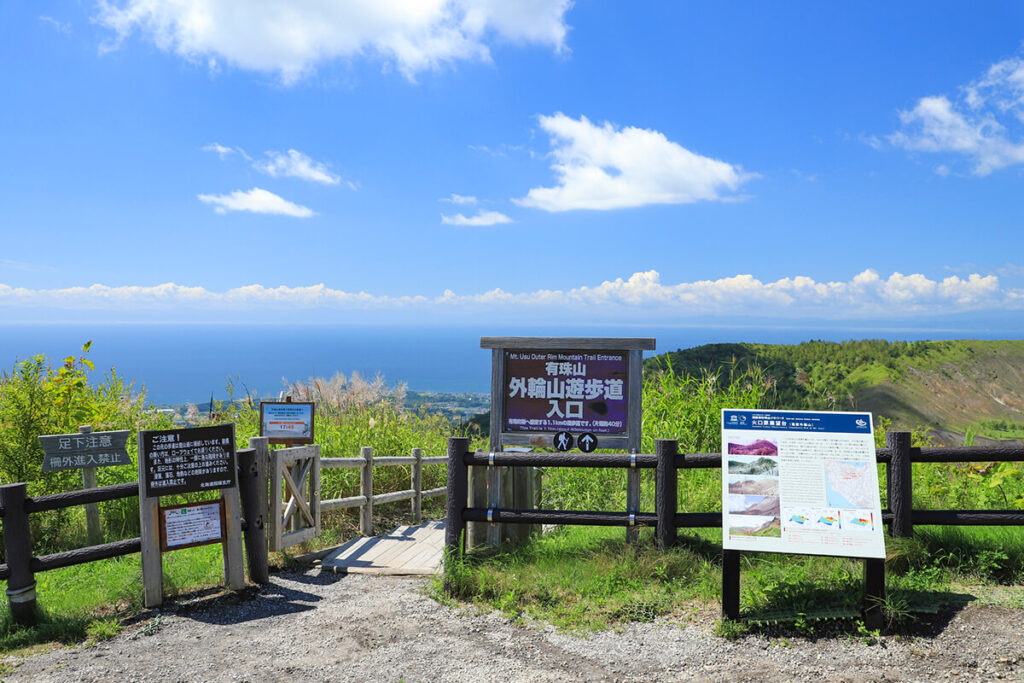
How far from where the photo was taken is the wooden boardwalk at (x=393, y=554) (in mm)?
7508

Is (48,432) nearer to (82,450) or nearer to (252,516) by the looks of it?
(82,450)

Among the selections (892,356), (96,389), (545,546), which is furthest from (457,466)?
(892,356)

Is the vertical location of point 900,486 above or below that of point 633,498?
above

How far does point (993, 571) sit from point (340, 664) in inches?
215

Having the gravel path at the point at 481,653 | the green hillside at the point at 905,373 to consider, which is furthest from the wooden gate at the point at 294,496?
the green hillside at the point at 905,373

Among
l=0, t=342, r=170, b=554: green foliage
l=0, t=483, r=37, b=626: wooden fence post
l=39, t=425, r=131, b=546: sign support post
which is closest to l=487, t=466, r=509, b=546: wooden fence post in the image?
l=0, t=483, r=37, b=626: wooden fence post

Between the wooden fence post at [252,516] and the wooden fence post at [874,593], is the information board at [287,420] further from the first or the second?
the wooden fence post at [874,593]

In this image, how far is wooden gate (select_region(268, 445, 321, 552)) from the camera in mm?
7609

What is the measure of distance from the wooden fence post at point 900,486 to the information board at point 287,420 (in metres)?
7.60

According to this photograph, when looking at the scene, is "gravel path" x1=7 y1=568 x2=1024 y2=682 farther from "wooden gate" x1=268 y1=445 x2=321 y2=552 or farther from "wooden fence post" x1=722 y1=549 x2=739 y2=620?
"wooden gate" x1=268 y1=445 x2=321 y2=552

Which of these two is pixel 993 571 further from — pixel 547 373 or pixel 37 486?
pixel 37 486

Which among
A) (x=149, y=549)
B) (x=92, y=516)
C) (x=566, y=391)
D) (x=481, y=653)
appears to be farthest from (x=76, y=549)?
(x=566, y=391)

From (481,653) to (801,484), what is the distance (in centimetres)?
265

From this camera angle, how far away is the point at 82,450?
8367mm
